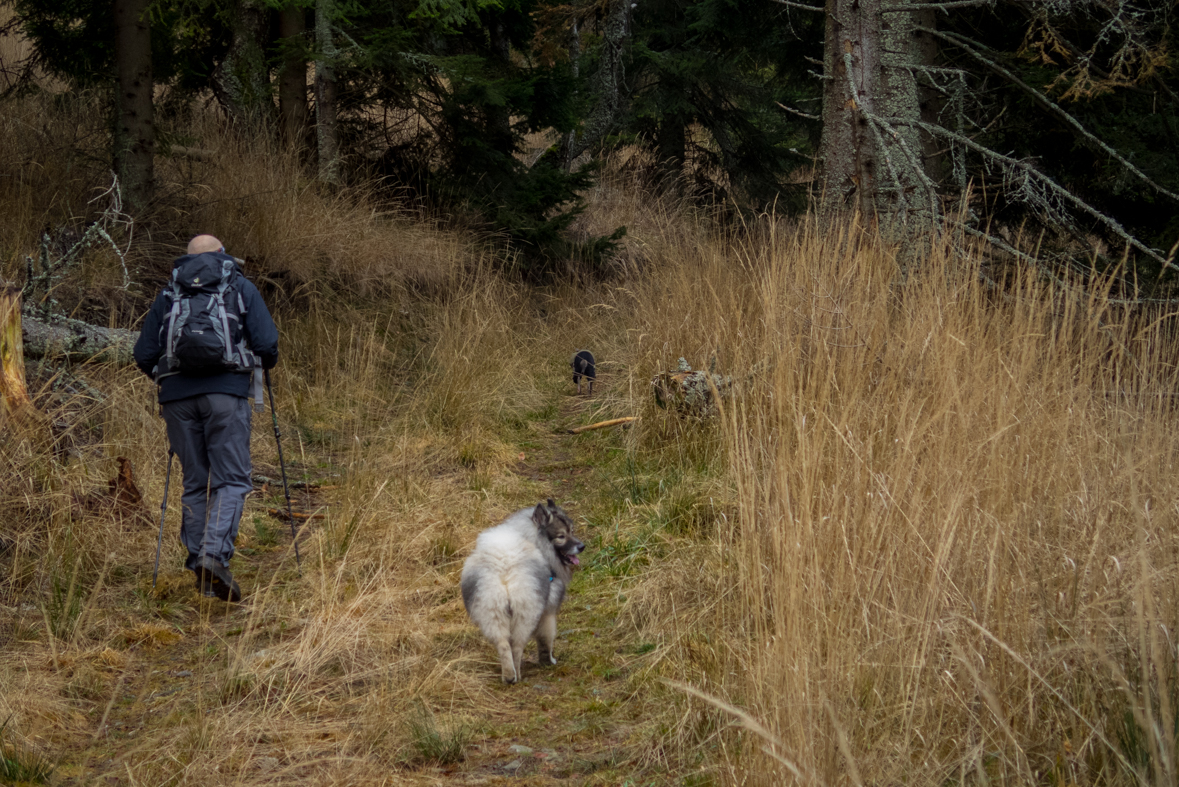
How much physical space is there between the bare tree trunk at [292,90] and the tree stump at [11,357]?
6357mm

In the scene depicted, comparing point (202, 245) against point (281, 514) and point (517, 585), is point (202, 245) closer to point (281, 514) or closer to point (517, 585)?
point (281, 514)

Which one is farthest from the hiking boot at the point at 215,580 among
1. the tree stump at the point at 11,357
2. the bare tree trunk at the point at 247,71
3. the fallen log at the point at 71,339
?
the bare tree trunk at the point at 247,71

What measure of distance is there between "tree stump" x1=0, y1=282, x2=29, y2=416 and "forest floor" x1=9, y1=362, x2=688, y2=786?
113 centimetres

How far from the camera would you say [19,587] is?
497 centimetres

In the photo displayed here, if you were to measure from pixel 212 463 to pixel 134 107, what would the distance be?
5239 mm

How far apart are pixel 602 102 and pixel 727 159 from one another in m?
Result: 2.46

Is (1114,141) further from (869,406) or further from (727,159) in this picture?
(727,159)

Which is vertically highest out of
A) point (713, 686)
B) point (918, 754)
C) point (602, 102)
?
point (602, 102)

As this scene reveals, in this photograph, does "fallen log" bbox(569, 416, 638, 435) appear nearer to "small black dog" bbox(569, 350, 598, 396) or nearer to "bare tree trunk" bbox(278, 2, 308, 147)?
"small black dog" bbox(569, 350, 598, 396)

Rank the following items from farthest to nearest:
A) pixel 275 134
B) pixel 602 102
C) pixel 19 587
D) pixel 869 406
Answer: pixel 602 102 → pixel 275 134 → pixel 19 587 → pixel 869 406

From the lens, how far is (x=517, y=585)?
13.5 ft

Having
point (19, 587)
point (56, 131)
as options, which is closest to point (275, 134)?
point (56, 131)

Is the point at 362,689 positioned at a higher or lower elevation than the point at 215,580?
higher

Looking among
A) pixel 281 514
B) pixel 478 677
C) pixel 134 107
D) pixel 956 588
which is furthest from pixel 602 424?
pixel 134 107
